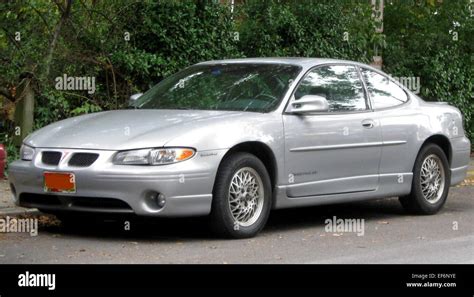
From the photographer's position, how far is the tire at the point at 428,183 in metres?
10.7

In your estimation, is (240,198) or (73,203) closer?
(73,203)

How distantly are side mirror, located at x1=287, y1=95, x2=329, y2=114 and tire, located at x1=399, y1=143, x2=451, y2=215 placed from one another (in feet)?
5.81

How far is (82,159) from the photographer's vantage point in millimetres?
8484

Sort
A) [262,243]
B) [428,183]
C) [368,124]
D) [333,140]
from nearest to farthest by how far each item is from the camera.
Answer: [262,243] → [333,140] → [368,124] → [428,183]

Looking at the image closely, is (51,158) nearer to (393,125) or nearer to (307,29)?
(393,125)

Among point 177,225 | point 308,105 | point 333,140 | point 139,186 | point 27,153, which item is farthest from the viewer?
point 177,225

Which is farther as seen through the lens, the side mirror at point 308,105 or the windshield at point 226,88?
the windshield at point 226,88

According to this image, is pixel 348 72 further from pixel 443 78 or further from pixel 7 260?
pixel 443 78

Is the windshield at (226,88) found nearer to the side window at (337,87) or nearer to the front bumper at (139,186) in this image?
the side window at (337,87)

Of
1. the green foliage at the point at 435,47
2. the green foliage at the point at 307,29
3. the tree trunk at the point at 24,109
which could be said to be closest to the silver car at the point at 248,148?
the tree trunk at the point at 24,109

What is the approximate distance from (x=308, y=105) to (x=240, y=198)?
112cm

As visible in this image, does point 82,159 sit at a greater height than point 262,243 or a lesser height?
greater

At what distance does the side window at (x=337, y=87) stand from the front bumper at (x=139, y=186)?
1.59 m

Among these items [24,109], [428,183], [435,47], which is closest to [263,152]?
[428,183]
